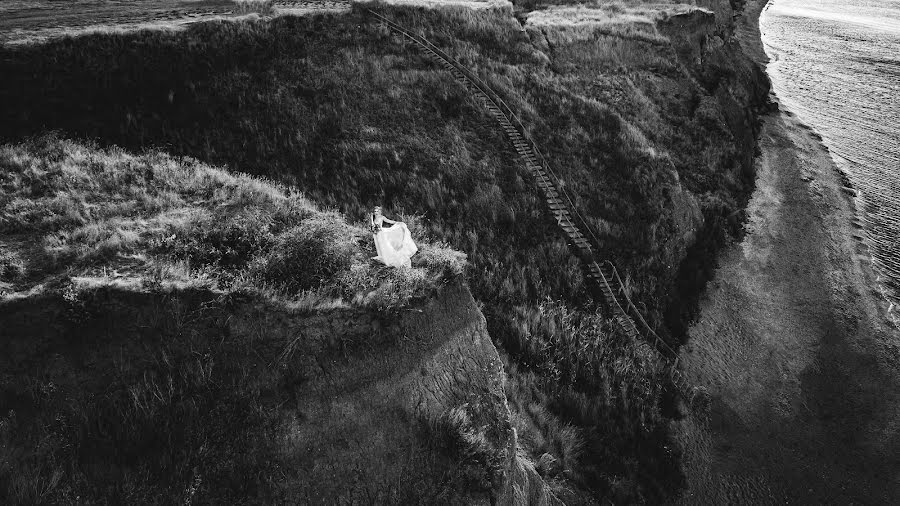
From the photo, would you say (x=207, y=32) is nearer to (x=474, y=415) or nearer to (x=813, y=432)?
(x=474, y=415)

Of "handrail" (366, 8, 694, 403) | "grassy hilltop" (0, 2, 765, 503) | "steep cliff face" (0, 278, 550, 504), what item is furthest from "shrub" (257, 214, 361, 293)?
"handrail" (366, 8, 694, 403)

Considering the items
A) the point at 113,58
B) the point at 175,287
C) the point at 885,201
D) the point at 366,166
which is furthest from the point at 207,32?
the point at 885,201

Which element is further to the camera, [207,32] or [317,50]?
[317,50]

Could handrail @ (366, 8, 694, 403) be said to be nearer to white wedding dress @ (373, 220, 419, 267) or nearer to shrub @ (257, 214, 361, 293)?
white wedding dress @ (373, 220, 419, 267)

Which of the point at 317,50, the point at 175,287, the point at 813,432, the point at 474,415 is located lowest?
the point at 813,432

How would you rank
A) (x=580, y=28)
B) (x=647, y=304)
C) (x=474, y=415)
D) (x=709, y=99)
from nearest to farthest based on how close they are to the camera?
(x=474, y=415)
(x=647, y=304)
(x=709, y=99)
(x=580, y=28)

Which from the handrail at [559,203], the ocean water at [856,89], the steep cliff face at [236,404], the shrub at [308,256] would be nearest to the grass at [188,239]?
the shrub at [308,256]

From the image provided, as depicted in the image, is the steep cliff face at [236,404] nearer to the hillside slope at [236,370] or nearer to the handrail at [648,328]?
the hillside slope at [236,370]
